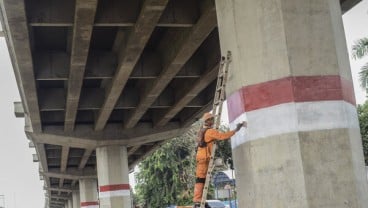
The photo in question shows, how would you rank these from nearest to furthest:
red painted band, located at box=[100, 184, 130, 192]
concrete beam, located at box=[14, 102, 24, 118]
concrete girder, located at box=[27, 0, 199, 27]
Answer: concrete girder, located at box=[27, 0, 199, 27] → concrete beam, located at box=[14, 102, 24, 118] → red painted band, located at box=[100, 184, 130, 192]

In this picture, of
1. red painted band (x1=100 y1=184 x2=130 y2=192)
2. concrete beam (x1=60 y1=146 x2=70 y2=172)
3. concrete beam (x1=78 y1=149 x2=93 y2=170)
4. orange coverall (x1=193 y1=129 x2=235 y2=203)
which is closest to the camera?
orange coverall (x1=193 y1=129 x2=235 y2=203)

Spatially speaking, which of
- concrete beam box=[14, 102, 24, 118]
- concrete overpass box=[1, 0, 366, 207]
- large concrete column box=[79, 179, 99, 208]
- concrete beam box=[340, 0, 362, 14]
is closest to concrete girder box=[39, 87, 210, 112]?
concrete overpass box=[1, 0, 366, 207]

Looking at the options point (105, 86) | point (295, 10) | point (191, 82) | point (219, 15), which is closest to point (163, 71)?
point (191, 82)

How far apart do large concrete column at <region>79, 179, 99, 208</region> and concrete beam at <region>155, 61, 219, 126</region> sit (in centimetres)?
1863

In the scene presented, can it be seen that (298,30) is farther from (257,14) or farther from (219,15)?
(219,15)

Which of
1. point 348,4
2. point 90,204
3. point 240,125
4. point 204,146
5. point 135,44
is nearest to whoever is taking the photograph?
point 240,125

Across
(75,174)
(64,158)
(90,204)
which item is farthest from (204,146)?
(75,174)

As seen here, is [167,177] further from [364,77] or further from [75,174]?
[364,77]

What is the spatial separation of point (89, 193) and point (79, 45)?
101 feet

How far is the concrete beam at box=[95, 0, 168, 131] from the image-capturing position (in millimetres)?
13781

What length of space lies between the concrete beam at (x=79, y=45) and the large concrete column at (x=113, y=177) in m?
6.33

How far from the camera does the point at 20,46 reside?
15656mm

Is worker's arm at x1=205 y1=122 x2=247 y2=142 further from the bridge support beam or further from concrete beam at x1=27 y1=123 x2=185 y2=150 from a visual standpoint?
the bridge support beam

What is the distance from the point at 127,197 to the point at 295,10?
2233 cm
